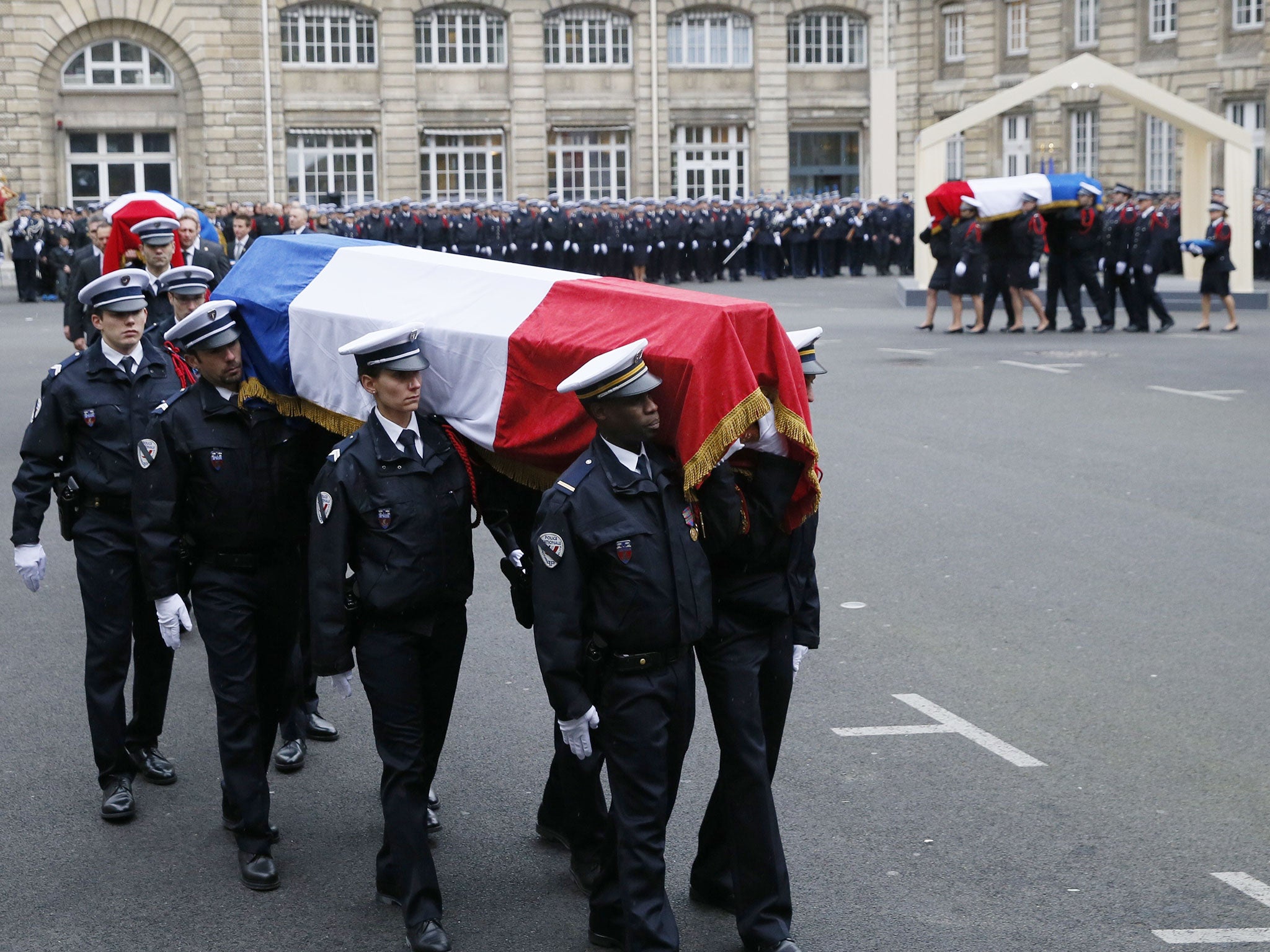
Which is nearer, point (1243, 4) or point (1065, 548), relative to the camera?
point (1065, 548)

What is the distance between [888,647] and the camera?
7711mm

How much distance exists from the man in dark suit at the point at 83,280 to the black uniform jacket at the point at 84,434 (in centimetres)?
385

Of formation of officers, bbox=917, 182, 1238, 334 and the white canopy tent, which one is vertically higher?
the white canopy tent

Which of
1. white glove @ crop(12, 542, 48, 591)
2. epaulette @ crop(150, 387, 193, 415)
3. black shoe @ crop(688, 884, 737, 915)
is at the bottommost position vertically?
black shoe @ crop(688, 884, 737, 915)

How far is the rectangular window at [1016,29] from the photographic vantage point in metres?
46.0

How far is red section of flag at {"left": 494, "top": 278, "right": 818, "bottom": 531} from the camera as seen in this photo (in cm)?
443

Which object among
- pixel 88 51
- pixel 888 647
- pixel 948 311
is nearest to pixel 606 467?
pixel 888 647

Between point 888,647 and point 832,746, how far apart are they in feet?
4.64

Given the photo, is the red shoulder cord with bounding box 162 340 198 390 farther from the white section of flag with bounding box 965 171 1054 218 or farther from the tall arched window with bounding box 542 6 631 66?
the tall arched window with bounding box 542 6 631 66

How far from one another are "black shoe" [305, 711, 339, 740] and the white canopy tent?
21.3 meters

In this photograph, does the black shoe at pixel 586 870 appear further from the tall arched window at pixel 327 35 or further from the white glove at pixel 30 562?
the tall arched window at pixel 327 35

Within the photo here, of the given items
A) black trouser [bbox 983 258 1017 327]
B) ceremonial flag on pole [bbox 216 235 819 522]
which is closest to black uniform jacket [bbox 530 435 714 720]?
ceremonial flag on pole [bbox 216 235 819 522]

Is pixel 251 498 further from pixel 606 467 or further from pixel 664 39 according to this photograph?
pixel 664 39

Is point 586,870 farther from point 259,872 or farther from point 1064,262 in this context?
point 1064,262
